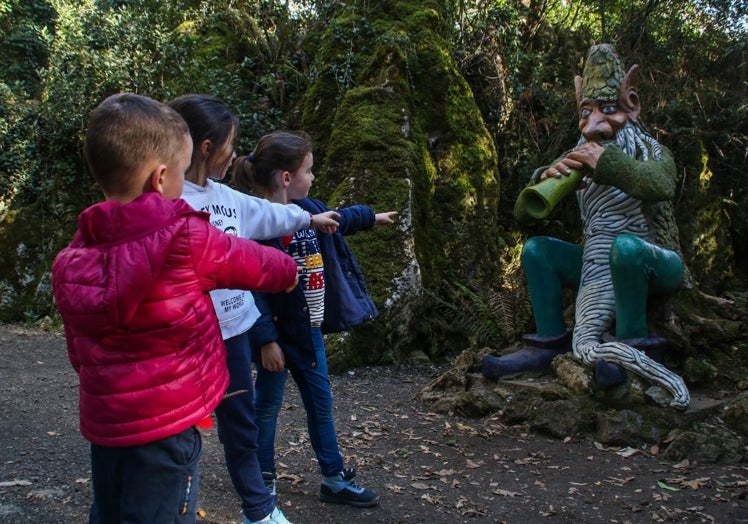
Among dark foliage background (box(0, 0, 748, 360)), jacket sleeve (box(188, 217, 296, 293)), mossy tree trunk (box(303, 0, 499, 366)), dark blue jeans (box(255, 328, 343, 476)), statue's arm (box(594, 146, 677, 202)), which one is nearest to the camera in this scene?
jacket sleeve (box(188, 217, 296, 293))

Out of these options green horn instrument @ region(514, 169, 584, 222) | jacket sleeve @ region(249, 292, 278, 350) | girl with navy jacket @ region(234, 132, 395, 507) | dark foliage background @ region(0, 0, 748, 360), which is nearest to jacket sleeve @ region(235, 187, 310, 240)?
girl with navy jacket @ region(234, 132, 395, 507)

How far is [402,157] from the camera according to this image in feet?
20.1

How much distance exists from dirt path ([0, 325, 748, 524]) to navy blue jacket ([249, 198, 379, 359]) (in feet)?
2.59

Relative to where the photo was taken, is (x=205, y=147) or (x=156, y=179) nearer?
(x=156, y=179)

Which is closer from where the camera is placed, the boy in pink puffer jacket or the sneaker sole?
the boy in pink puffer jacket

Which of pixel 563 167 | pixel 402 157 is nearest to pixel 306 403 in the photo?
pixel 563 167

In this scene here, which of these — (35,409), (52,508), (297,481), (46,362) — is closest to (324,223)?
(297,481)

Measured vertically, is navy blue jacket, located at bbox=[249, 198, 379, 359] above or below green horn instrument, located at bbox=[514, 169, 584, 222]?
below

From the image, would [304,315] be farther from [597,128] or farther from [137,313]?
[597,128]

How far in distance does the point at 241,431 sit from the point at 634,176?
2.87m

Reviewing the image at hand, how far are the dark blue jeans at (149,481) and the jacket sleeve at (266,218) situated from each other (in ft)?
3.08

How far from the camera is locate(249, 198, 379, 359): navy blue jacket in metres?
2.78

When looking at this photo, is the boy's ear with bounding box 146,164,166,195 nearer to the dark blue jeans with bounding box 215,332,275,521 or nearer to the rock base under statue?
the dark blue jeans with bounding box 215,332,275,521

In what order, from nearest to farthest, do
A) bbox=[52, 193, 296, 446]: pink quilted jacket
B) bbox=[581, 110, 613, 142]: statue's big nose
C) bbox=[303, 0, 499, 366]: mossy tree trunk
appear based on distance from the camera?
bbox=[52, 193, 296, 446]: pink quilted jacket → bbox=[581, 110, 613, 142]: statue's big nose → bbox=[303, 0, 499, 366]: mossy tree trunk
